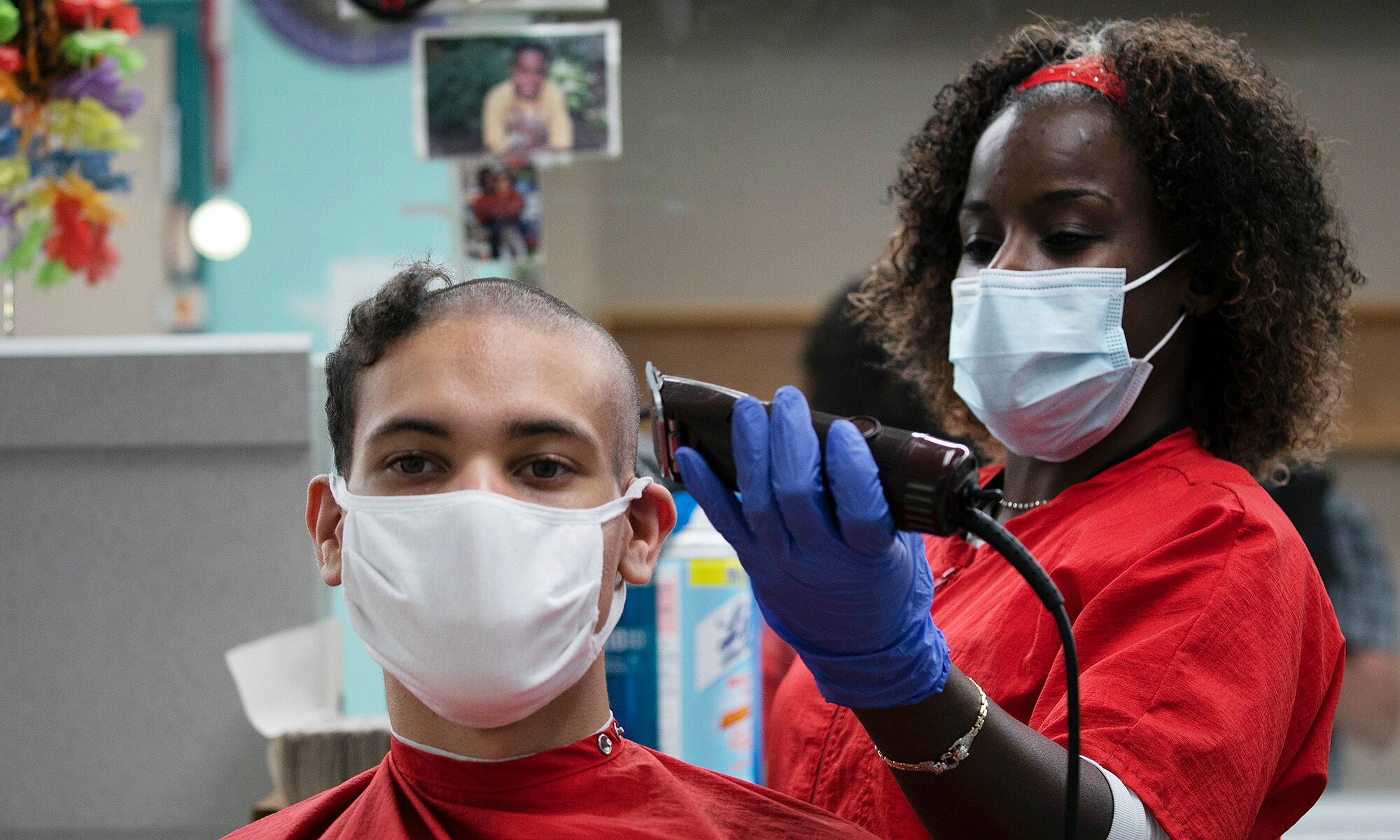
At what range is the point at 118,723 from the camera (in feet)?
5.33

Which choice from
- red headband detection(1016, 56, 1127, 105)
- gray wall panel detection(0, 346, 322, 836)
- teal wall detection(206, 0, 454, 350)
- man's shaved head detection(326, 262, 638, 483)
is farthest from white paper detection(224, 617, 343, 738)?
red headband detection(1016, 56, 1127, 105)

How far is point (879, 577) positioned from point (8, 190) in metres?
1.64

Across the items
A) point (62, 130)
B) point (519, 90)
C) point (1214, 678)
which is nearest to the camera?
→ point (1214, 678)

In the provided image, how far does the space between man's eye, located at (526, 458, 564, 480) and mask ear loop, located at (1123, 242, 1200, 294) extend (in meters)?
0.60

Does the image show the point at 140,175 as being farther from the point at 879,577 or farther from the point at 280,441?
the point at 879,577

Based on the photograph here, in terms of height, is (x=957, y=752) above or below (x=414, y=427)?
below

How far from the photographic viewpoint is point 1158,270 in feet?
4.10

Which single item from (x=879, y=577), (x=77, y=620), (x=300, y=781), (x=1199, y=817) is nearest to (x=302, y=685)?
Answer: (x=300, y=781)

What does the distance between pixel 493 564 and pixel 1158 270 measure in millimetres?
742

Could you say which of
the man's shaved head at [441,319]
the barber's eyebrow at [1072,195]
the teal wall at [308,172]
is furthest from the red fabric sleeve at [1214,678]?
the teal wall at [308,172]

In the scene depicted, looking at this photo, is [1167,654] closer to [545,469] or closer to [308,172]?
[545,469]

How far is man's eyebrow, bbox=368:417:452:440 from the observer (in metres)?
1.02

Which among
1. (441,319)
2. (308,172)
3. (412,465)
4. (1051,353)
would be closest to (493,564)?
(412,465)

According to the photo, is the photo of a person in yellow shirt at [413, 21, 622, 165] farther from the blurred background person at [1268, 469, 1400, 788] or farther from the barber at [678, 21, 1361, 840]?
the blurred background person at [1268, 469, 1400, 788]
